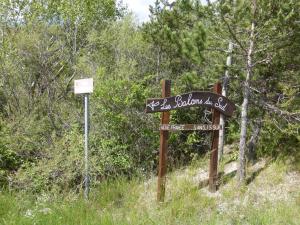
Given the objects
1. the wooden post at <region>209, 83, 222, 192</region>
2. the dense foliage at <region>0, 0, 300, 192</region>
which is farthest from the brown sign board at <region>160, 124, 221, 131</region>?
the dense foliage at <region>0, 0, 300, 192</region>

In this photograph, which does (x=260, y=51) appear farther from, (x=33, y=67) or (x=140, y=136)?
(x=33, y=67)

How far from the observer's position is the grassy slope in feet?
17.0

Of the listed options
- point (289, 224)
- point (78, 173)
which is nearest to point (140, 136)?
point (78, 173)

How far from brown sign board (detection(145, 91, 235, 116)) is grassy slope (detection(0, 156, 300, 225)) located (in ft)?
4.84

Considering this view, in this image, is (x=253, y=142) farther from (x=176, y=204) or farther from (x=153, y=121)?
(x=176, y=204)

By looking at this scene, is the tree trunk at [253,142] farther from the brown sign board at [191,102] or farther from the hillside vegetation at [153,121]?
the brown sign board at [191,102]

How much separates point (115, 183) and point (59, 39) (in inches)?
286

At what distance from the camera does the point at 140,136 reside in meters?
9.69

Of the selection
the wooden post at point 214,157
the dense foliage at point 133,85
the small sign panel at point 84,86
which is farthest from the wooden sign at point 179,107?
the small sign panel at point 84,86

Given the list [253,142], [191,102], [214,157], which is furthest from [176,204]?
[253,142]

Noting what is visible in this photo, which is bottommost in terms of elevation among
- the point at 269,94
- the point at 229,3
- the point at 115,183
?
the point at 115,183

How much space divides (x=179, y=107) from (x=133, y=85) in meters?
2.61

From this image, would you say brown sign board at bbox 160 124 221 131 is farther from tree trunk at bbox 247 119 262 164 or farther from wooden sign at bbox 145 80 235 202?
tree trunk at bbox 247 119 262 164

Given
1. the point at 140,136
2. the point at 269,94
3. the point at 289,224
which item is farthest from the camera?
the point at 140,136
